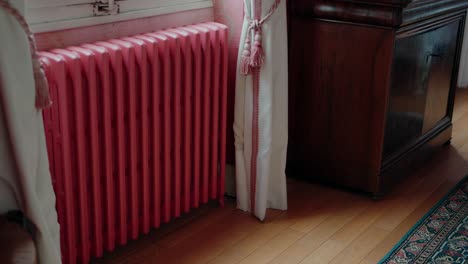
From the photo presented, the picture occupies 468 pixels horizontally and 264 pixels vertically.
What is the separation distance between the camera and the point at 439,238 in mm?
2320

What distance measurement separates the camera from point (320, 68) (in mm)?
2621

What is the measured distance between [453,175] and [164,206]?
148 cm

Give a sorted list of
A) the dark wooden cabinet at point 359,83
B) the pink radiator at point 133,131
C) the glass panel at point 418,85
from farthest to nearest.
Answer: the glass panel at point 418,85, the dark wooden cabinet at point 359,83, the pink radiator at point 133,131

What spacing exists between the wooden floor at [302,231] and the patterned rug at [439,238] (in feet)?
0.14

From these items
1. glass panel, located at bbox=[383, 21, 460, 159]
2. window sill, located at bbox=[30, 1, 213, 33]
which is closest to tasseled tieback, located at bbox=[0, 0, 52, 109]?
window sill, located at bbox=[30, 1, 213, 33]

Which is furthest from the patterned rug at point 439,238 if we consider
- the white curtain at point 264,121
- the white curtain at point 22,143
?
the white curtain at point 22,143

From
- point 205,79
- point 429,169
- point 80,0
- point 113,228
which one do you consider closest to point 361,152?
point 429,169

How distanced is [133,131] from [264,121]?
0.56m

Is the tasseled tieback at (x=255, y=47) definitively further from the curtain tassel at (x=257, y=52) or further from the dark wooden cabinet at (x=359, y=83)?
the dark wooden cabinet at (x=359, y=83)

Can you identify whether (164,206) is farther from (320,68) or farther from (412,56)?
(412,56)

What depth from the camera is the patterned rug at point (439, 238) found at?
218cm

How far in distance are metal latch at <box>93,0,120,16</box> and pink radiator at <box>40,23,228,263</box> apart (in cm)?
10

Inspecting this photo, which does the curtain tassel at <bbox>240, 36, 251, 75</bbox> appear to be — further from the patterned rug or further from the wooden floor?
the patterned rug

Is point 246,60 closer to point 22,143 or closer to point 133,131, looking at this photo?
point 133,131
